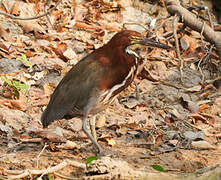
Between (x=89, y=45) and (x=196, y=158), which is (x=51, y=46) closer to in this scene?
(x=89, y=45)

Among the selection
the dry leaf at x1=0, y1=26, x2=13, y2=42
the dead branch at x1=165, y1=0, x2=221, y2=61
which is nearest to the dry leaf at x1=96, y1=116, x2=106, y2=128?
the dry leaf at x1=0, y1=26, x2=13, y2=42

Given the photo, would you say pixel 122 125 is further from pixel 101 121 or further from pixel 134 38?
pixel 134 38

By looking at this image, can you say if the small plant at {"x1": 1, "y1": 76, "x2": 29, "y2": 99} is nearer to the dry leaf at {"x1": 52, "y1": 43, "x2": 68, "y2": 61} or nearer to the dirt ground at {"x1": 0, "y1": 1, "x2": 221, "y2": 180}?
the dirt ground at {"x1": 0, "y1": 1, "x2": 221, "y2": 180}

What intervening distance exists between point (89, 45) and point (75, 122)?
204 cm

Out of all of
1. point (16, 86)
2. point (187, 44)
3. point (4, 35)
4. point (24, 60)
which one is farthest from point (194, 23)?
point (16, 86)

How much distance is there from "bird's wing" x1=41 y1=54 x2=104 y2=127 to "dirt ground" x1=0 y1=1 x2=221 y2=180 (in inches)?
12.6

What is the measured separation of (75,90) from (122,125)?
112 centimetres

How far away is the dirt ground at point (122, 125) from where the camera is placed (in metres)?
Answer: 3.75

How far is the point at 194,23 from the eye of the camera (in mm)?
6789

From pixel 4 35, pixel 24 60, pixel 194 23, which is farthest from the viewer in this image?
pixel 194 23

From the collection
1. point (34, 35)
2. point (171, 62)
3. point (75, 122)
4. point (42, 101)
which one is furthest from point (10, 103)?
point (171, 62)

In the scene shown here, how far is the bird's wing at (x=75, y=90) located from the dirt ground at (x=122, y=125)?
32 cm

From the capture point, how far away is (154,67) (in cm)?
674

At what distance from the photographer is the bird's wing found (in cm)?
422
